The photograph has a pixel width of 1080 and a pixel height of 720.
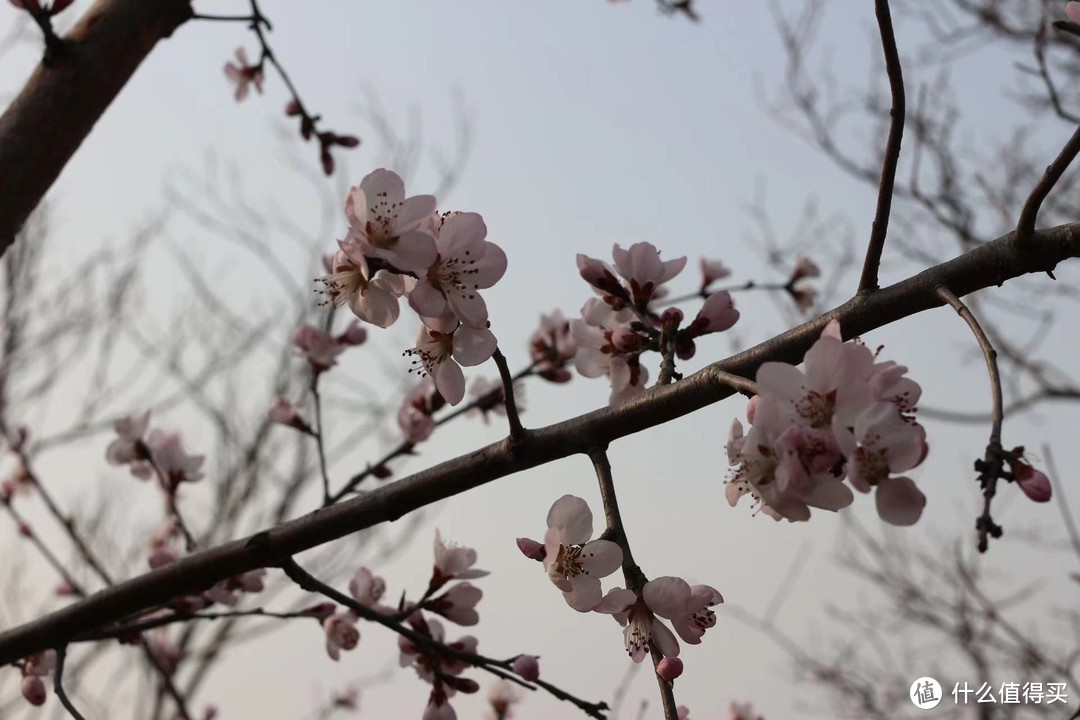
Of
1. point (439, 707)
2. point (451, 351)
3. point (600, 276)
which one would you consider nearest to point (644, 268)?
point (600, 276)

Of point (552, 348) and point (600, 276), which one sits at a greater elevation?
point (552, 348)

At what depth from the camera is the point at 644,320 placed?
1345 millimetres

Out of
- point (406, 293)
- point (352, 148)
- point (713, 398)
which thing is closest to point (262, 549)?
point (406, 293)

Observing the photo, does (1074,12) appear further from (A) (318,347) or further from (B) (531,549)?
(A) (318,347)

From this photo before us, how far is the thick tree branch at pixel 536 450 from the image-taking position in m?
0.90

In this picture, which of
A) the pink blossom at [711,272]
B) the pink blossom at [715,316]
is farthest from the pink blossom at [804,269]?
the pink blossom at [715,316]

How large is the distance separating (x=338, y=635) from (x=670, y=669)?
102 cm

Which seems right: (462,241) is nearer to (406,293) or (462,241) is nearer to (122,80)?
(406,293)

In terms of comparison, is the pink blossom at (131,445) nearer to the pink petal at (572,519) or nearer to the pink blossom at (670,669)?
the pink petal at (572,519)

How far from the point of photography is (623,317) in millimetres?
1416

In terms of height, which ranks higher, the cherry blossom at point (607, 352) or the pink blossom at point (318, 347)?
the pink blossom at point (318, 347)

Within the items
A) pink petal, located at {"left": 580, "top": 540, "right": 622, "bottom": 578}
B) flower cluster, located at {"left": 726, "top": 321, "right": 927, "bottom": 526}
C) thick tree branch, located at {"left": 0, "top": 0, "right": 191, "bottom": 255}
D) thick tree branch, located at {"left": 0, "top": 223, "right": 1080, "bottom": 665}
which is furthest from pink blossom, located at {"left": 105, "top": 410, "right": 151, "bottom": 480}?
flower cluster, located at {"left": 726, "top": 321, "right": 927, "bottom": 526}

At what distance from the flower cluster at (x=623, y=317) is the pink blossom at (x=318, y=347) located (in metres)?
1.06

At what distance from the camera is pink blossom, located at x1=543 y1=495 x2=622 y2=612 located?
0.98 m
